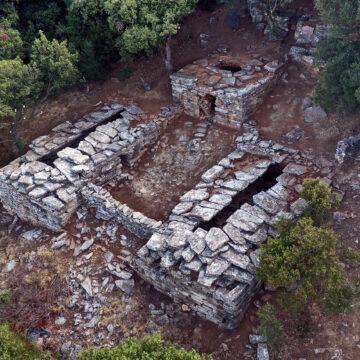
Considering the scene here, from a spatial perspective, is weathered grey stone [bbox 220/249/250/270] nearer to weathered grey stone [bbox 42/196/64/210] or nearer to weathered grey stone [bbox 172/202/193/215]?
weathered grey stone [bbox 172/202/193/215]

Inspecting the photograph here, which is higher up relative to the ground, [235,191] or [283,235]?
[283,235]

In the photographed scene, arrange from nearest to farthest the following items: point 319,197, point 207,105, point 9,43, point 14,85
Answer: point 319,197 → point 14,85 → point 9,43 → point 207,105

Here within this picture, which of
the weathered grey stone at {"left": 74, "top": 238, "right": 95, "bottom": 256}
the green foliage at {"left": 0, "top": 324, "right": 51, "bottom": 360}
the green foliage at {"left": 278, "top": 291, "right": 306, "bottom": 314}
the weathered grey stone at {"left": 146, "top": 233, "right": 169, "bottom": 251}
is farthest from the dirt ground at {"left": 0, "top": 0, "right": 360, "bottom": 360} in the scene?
the green foliage at {"left": 0, "top": 324, "right": 51, "bottom": 360}

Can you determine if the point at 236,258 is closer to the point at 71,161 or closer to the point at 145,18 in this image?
the point at 71,161

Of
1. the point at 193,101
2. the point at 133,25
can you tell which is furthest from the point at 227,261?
the point at 133,25

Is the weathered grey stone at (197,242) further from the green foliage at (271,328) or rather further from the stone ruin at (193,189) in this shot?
the green foliage at (271,328)

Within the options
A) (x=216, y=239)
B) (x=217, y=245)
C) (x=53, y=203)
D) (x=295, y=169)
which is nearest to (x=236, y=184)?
(x=295, y=169)

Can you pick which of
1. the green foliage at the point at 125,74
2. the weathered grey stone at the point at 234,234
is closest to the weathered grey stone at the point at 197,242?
the weathered grey stone at the point at 234,234

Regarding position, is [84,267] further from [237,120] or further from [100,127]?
[237,120]
